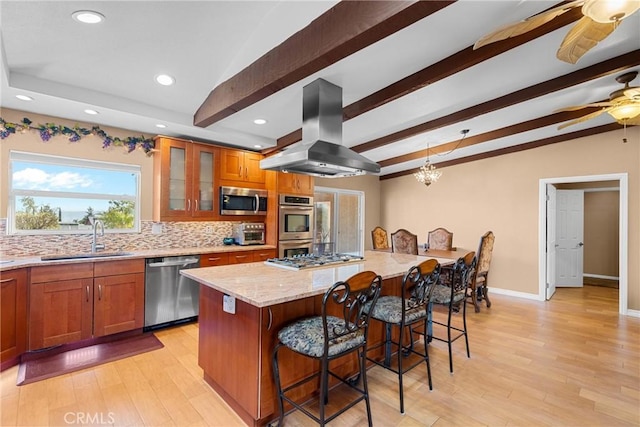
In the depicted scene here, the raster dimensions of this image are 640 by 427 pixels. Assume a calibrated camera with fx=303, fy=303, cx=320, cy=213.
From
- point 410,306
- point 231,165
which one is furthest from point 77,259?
point 410,306

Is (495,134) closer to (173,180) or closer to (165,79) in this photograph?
(165,79)

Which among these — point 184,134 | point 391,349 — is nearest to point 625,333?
point 391,349

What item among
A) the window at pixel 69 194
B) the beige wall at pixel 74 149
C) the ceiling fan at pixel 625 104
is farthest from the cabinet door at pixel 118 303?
the ceiling fan at pixel 625 104

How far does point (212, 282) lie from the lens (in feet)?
6.61

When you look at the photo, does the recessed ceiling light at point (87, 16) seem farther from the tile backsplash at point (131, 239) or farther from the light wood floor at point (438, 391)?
the light wood floor at point (438, 391)

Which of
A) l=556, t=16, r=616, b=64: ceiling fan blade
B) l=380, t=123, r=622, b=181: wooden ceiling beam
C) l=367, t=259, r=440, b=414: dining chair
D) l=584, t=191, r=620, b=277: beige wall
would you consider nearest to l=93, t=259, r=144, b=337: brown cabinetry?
l=367, t=259, r=440, b=414: dining chair

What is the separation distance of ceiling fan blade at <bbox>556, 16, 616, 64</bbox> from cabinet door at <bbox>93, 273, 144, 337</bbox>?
163 inches

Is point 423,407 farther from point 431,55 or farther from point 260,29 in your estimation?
point 260,29

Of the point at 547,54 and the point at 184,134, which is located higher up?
the point at 547,54

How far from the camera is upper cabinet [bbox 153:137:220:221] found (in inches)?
148

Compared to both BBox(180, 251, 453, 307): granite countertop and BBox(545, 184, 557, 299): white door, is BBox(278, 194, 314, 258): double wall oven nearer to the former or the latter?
BBox(180, 251, 453, 307): granite countertop

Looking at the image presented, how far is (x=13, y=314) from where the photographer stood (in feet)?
8.41

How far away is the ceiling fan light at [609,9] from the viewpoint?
4.76 ft

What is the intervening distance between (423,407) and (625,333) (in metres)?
3.34
